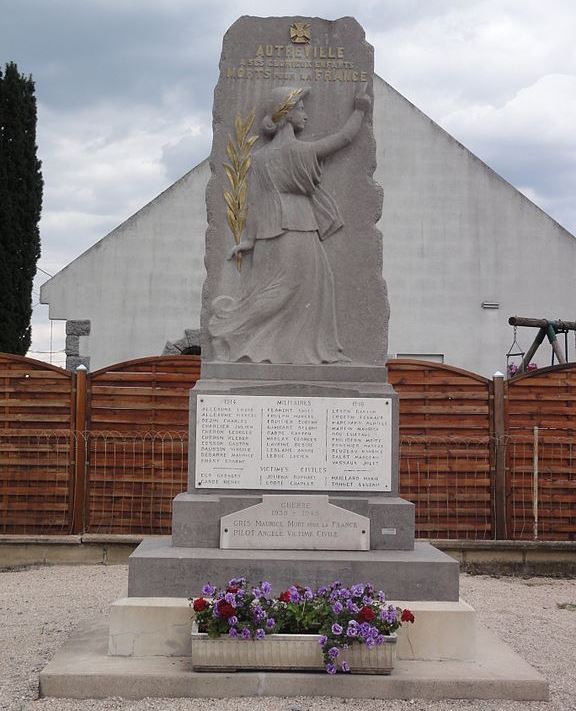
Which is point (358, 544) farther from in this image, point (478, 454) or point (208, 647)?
point (478, 454)

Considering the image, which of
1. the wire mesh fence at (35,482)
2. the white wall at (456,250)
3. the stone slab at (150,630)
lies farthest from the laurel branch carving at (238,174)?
the white wall at (456,250)

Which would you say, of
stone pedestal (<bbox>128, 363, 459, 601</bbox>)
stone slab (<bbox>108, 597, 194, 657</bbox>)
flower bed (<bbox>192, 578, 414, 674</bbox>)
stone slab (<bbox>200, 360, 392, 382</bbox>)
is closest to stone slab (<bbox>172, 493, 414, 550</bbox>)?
stone pedestal (<bbox>128, 363, 459, 601</bbox>)

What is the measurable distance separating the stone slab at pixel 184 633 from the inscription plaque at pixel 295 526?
21.9 inches

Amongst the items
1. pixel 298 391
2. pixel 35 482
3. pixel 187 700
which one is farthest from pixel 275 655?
pixel 35 482

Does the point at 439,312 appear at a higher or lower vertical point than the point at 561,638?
higher

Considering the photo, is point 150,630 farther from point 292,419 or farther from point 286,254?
point 286,254

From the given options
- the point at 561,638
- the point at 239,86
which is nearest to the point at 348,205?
the point at 239,86

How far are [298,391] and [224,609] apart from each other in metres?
1.57

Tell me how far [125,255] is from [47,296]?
1476 mm

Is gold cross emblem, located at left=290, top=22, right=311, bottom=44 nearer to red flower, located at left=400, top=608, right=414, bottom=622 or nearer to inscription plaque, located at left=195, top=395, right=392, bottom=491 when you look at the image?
inscription plaque, located at left=195, top=395, right=392, bottom=491

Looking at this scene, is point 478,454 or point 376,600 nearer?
point 376,600

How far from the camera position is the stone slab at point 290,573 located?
513cm

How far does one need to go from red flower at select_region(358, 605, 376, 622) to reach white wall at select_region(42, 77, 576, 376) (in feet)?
36.6

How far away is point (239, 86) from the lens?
5.98 m
